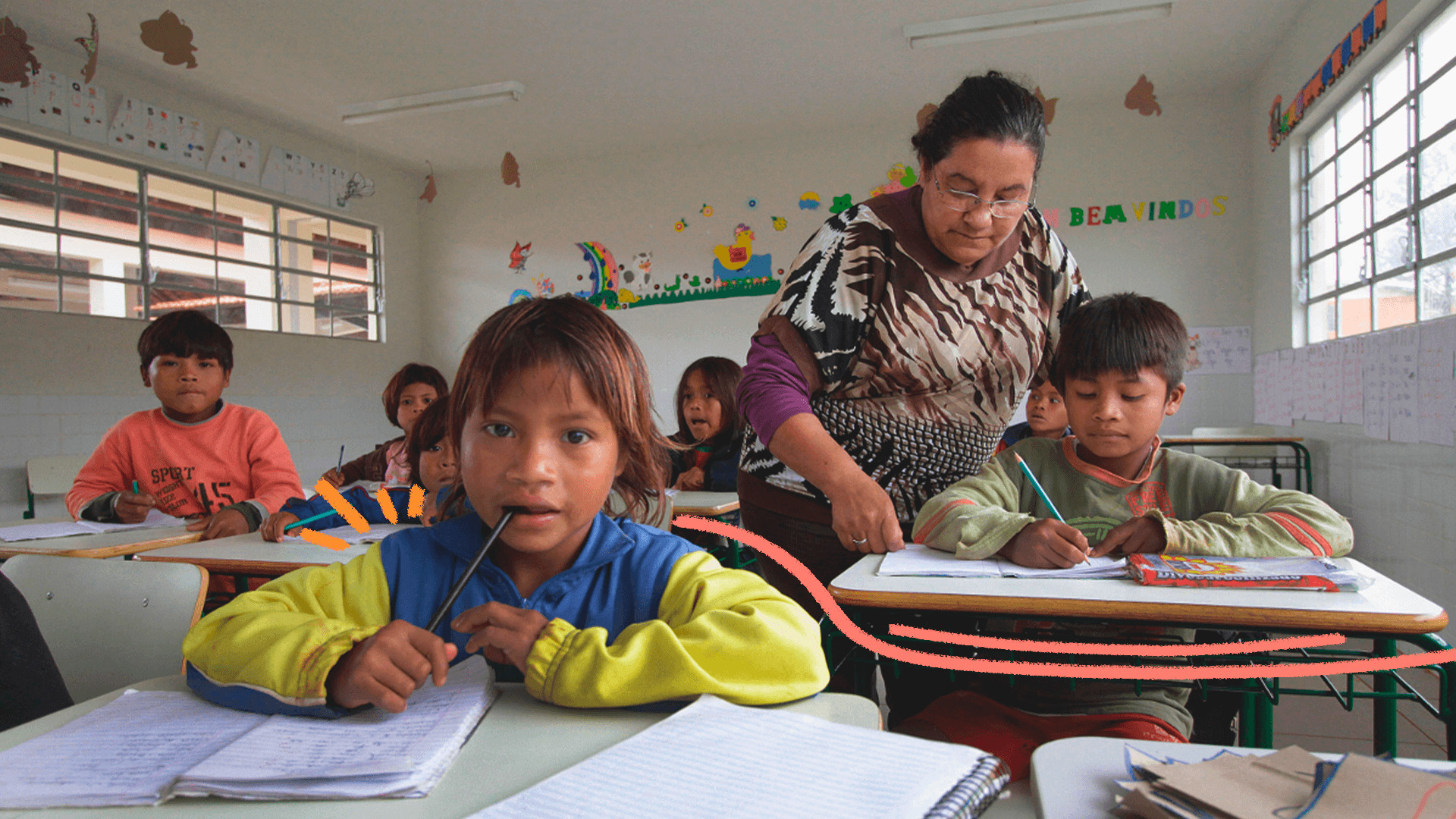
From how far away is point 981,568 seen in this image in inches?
46.4

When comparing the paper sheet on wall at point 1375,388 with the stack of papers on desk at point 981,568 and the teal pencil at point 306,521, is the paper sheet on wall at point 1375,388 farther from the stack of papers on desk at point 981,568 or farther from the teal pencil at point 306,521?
the teal pencil at point 306,521

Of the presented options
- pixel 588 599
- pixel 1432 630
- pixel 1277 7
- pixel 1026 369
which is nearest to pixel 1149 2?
pixel 1277 7

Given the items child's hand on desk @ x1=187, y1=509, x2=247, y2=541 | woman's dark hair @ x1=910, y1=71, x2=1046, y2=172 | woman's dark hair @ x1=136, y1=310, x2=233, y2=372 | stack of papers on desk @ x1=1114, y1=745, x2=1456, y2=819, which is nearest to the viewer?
stack of papers on desk @ x1=1114, y1=745, x2=1456, y2=819

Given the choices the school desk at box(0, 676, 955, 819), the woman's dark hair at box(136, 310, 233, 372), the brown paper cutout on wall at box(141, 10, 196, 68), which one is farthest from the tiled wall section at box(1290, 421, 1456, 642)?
the brown paper cutout on wall at box(141, 10, 196, 68)

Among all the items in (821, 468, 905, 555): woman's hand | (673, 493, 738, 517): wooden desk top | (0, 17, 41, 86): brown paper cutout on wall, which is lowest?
(673, 493, 738, 517): wooden desk top

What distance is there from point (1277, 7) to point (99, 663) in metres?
5.29

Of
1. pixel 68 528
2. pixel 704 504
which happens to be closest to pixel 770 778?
pixel 704 504

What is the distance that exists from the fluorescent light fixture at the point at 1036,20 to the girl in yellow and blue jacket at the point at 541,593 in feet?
13.0

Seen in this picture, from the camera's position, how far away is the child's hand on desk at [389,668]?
636mm

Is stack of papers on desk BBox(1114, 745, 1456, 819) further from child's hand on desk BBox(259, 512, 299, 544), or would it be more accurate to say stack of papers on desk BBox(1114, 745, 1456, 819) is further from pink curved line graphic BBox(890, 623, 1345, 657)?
child's hand on desk BBox(259, 512, 299, 544)

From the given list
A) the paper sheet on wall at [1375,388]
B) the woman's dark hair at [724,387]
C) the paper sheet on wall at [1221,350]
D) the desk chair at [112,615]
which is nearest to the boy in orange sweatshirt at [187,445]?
the desk chair at [112,615]

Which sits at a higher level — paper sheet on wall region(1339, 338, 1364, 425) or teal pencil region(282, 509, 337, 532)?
paper sheet on wall region(1339, 338, 1364, 425)

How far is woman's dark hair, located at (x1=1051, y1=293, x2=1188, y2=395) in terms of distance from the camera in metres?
1.43

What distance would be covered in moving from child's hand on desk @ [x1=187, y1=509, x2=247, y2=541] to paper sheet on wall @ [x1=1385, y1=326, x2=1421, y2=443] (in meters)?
3.69
